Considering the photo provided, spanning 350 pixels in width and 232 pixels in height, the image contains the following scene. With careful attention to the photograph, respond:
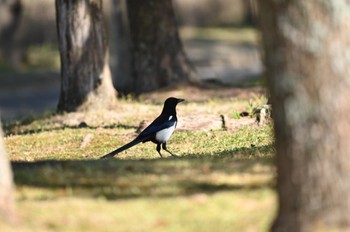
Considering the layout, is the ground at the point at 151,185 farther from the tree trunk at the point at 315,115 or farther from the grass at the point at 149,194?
the tree trunk at the point at 315,115

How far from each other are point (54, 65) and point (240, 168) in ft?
94.4

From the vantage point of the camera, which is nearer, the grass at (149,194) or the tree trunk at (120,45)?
the grass at (149,194)

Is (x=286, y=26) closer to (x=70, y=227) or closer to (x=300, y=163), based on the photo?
(x=300, y=163)

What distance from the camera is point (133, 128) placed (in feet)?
61.6

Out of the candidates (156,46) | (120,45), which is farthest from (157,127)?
(120,45)

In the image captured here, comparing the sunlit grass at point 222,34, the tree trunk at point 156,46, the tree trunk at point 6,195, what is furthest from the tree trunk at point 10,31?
the tree trunk at point 6,195

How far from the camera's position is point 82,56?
69.3ft

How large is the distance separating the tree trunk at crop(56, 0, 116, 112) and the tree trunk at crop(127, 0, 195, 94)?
269 centimetres

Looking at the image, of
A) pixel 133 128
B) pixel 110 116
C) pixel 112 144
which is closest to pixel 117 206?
pixel 112 144

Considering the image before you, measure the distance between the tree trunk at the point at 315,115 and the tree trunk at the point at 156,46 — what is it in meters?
14.8

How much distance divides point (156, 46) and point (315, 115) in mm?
15196

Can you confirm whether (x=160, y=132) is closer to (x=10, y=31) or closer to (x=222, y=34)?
(x=10, y=31)

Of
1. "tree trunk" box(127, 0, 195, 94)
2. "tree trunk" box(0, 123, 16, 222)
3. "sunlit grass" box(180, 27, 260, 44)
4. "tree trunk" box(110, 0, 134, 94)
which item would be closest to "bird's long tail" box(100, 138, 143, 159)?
"tree trunk" box(0, 123, 16, 222)

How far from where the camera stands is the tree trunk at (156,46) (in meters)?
24.0
